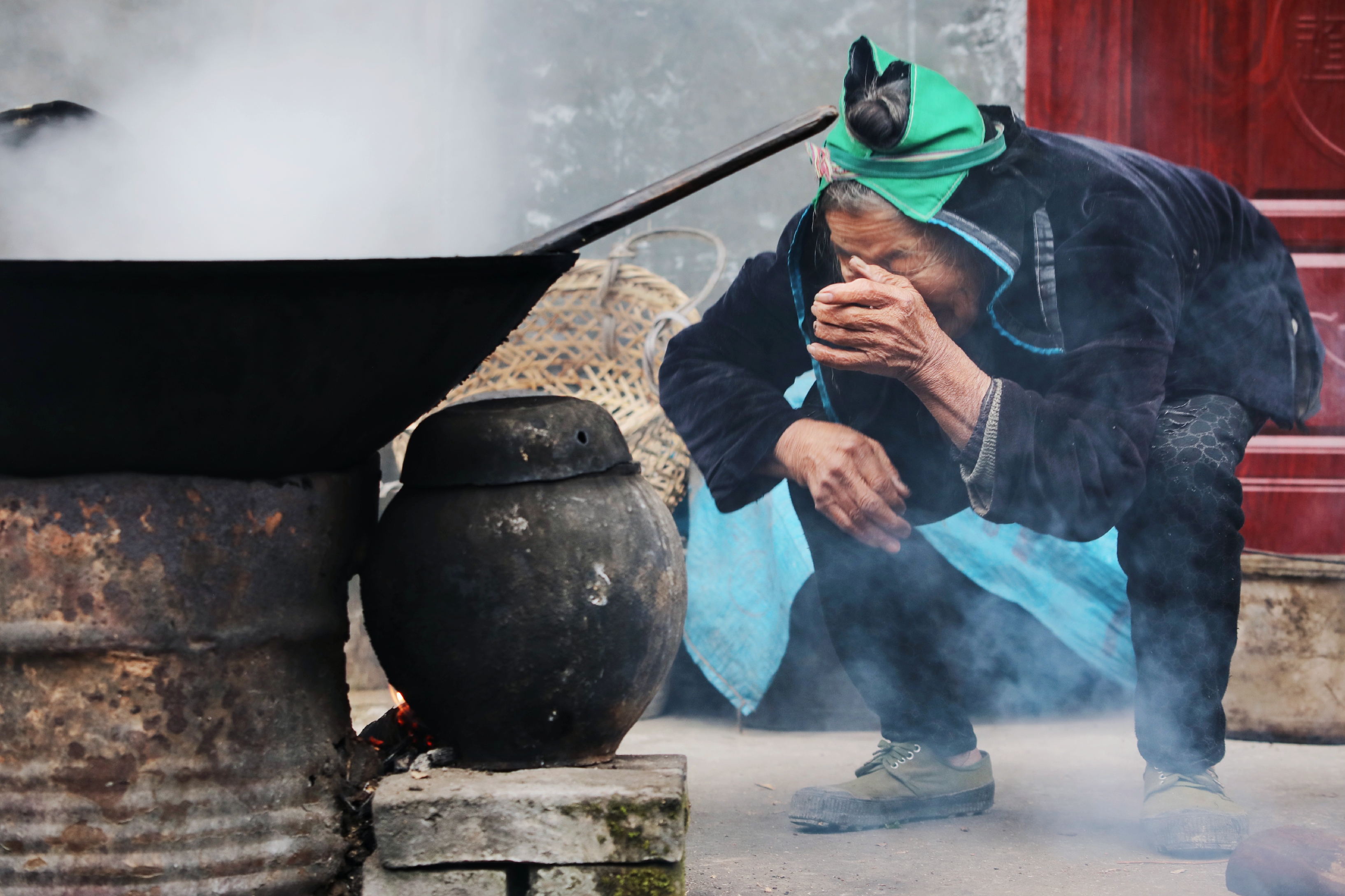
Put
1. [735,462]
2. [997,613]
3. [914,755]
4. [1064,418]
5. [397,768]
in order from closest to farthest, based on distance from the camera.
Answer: [397,768] → [1064,418] → [914,755] → [735,462] → [997,613]

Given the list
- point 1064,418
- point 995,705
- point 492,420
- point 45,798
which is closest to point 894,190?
point 1064,418

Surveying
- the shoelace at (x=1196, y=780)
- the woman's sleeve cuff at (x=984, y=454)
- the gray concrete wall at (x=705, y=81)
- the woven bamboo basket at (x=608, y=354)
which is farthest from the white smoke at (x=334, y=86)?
the shoelace at (x=1196, y=780)

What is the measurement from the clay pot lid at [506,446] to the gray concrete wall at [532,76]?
162 cm

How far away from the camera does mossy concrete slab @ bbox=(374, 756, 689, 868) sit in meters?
1.43

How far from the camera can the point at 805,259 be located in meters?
2.27

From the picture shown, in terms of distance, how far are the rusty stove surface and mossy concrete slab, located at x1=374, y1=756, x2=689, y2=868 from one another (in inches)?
6.7

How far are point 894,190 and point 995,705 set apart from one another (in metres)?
1.38

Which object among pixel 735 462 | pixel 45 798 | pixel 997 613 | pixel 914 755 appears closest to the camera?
pixel 45 798

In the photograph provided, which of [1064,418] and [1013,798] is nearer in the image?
[1064,418]

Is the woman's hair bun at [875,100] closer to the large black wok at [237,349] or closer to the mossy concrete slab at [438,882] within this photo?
the large black wok at [237,349]

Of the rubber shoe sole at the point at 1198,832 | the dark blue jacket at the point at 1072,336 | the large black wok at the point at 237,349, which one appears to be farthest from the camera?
the dark blue jacket at the point at 1072,336

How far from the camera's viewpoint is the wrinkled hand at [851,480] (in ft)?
7.22

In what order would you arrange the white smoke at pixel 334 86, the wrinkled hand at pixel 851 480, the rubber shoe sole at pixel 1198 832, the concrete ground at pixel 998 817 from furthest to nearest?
the white smoke at pixel 334 86, the wrinkled hand at pixel 851 480, the rubber shoe sole at pixel 1198 832, the concrete ground at pixel 998 817

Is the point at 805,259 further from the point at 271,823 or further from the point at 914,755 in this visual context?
the point at 271,823
